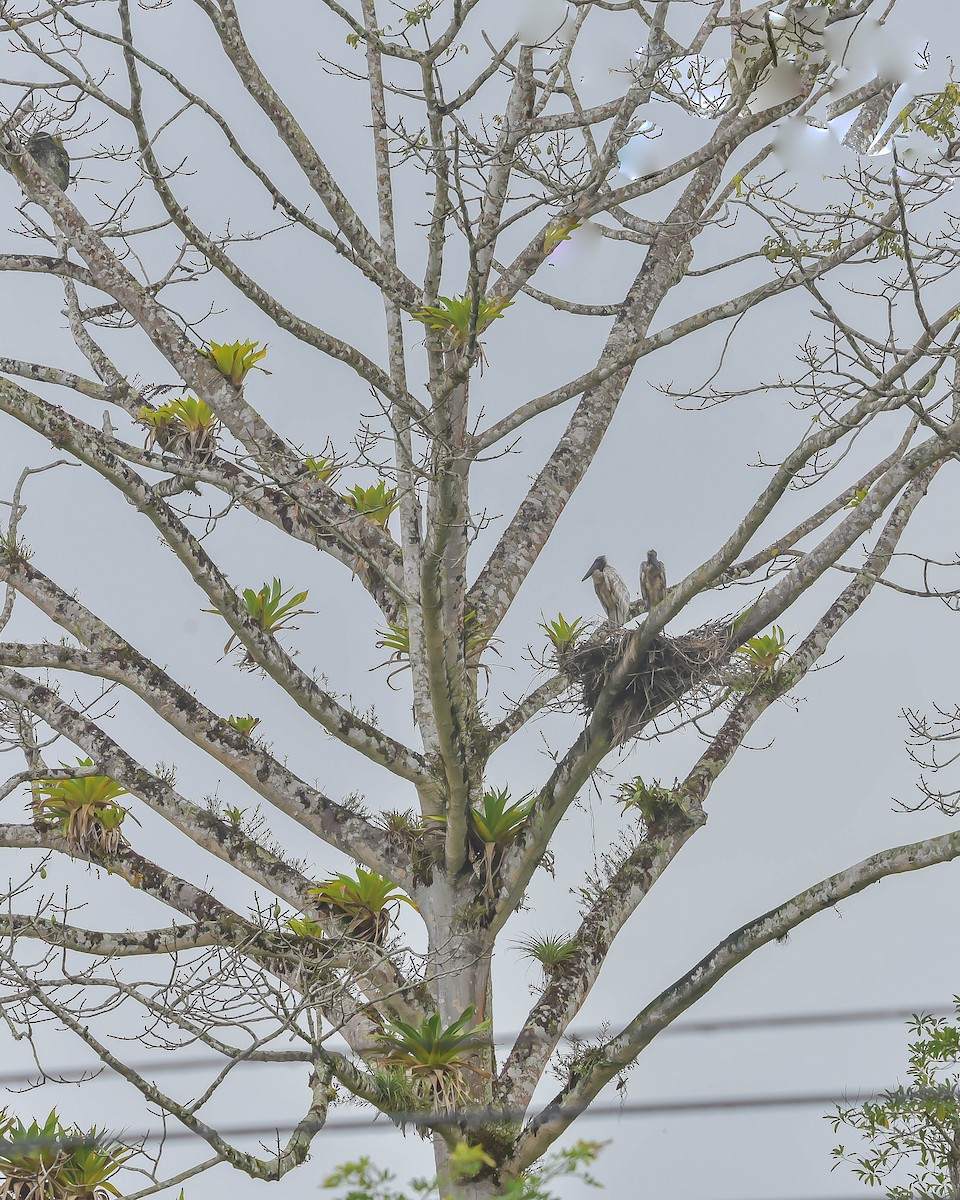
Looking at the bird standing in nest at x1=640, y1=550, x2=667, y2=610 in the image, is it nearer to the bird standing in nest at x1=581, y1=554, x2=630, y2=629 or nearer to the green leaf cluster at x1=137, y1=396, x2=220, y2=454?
the bird standing in nest at x1=581, y1=554, x2=630, y2=629

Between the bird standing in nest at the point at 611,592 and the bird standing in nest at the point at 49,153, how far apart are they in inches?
195

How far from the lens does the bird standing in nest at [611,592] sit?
11.0 meters

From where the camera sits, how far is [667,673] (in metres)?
8.30

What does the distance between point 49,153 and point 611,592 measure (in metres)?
5.30

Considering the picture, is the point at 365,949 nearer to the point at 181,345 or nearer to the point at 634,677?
the point at 634,677

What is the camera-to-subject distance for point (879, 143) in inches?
300

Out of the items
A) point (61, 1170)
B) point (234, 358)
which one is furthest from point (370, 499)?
point (61, 1170)

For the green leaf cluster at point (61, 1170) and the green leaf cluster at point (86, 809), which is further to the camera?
the green leaf cluster at point (86, 809)

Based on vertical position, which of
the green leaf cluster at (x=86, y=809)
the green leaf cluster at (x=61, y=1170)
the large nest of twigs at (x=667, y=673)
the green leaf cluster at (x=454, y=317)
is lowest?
the green leaf cluster at (x=61, y=1170)

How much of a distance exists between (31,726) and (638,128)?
16.8ft

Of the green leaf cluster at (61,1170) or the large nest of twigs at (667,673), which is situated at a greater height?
the large nest of twigs at (667,673)

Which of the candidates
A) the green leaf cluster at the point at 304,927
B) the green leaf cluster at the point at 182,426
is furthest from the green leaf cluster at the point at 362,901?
the green leaf cluster at the point at 182,426

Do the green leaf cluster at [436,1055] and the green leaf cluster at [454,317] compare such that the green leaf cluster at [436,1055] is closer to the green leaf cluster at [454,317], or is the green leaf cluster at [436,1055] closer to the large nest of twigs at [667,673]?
the large nest of twigs at [667,673]

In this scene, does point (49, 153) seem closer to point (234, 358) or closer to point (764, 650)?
point (234, 358)
